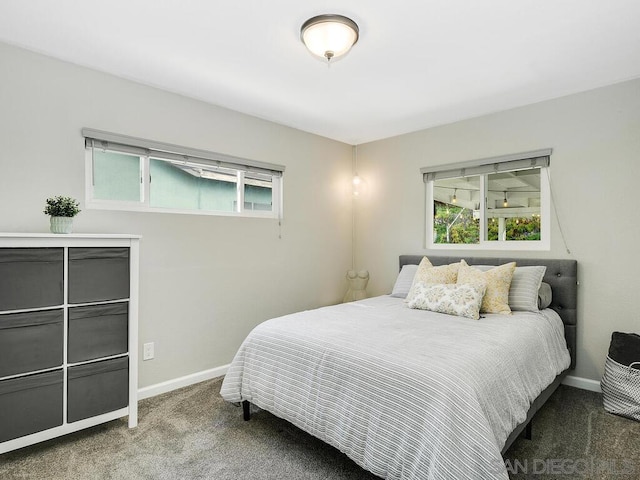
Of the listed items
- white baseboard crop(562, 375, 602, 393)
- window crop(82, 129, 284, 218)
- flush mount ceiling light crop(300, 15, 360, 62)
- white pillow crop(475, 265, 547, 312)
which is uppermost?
flush mount ceiling light crop(300, 15, 360, 62)

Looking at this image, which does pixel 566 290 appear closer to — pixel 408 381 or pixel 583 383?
pixel 583 383

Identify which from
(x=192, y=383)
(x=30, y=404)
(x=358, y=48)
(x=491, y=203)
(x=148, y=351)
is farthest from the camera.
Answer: (x=491, y=203)

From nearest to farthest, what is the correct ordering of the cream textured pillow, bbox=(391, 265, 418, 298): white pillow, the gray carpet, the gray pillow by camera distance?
the gray carpet
the cream textured pillow
the gray pillow
bbox=(391, 265, 418, 298): white pillow

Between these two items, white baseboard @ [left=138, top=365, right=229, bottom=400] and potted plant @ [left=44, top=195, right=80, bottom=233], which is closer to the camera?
potted plant @ [left=44, top=195, right=80, bottom=233]

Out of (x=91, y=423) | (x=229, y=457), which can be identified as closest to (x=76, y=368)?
(x=91, y=423)

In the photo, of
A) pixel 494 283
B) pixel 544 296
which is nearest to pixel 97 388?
pixel 494 283

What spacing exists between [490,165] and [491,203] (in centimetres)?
37

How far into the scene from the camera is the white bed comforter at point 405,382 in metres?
1.46

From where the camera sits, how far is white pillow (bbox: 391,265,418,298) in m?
3.45

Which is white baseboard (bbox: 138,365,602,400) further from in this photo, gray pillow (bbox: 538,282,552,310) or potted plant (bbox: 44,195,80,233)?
potted plant (bbox: 44,195,80,233)

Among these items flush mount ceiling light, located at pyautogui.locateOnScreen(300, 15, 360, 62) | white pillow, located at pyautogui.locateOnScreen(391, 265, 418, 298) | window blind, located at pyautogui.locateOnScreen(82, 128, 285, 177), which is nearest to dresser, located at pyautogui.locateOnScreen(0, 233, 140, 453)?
window blind, located at pyautogui.locateOnScreen(82, 128, 285, 177)

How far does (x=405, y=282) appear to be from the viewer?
11.5 ft

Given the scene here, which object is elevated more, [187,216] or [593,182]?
[593,182]

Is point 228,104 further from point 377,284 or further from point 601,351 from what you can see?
point 601,351
